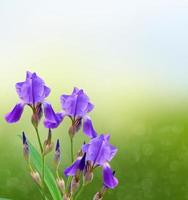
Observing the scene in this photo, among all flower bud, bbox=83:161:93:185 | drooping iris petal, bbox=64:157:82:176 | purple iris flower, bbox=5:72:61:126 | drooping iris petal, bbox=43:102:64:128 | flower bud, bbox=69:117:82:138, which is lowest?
flower bud, bbox=83:161:93:185

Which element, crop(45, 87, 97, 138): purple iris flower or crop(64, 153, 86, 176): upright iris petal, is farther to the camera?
crop(45, 87, 97, 138): purple iris flower

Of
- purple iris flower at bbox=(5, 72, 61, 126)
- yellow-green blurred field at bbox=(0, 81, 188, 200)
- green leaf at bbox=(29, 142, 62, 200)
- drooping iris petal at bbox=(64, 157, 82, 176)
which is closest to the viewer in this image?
drooping iris petal at bbox=(64, 157, 82, 176)

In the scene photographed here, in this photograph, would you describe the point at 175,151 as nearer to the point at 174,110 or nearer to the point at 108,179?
the point at 174,110

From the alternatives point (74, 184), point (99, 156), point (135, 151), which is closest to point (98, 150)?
point (99, 156)

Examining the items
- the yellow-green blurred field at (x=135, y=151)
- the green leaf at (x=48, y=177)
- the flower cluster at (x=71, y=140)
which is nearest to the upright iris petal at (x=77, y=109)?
the flower cluster at (x=71, y=140)

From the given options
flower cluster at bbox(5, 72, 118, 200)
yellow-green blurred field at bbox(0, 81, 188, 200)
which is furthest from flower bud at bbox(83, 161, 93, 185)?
yellow-green blurred field at bbox(0, 81, 188, 200)

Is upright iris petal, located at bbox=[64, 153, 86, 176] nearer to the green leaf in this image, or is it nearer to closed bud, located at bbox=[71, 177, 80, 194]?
closed bud, located at bbox=[71, 177, 80, 194]
